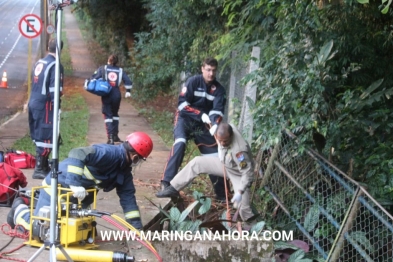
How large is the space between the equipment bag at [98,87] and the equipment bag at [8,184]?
4.81 metres

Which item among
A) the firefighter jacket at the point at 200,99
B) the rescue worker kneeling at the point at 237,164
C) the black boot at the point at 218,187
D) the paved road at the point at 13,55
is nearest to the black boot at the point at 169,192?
the rescue worker kneeling at the point at 237,164

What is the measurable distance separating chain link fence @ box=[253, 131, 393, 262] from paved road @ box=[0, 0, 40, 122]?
10821 mm

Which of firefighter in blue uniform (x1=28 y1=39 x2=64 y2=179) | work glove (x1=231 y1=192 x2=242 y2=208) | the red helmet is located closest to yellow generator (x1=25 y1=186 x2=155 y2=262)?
the red helmet

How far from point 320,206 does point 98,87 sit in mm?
6790

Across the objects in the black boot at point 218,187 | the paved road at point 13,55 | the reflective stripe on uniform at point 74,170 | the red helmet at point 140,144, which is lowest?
the paved road at point 13,55

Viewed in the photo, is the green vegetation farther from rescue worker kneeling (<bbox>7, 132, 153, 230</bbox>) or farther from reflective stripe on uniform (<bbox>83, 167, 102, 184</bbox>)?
reflective stripe on uniform (<bbox>83, 167, 102, 184</bbox>)

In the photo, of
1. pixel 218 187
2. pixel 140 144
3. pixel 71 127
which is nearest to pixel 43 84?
pixel 218 187

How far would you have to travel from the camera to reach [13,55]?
35.6 meters

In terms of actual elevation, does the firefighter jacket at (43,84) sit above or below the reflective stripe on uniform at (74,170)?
above

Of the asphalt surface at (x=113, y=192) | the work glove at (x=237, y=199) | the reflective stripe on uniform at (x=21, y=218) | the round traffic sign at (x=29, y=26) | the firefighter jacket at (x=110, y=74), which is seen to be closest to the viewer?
the asphalt surface at (x=113, y=192)

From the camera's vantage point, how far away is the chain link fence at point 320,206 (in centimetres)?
569

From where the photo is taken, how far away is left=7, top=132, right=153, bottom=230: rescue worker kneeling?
5996mm

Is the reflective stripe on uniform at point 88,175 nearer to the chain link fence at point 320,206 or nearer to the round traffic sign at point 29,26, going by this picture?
the chain link fence at point 320,206

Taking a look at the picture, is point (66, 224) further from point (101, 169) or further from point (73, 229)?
point (101, 169)
